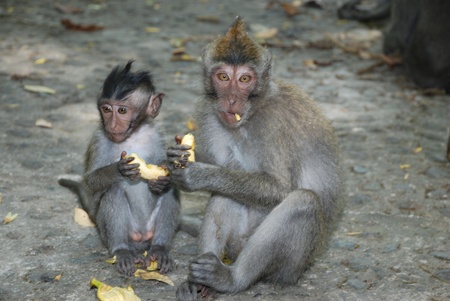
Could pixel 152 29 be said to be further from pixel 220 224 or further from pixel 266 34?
pixel 220 224

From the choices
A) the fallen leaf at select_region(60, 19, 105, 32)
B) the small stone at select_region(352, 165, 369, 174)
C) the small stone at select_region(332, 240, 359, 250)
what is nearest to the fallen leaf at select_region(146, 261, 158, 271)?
the small stone at select_region(332, 240, 359, 250)

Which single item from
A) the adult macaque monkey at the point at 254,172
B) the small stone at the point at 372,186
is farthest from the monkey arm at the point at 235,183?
the small stone at the point at 372,186

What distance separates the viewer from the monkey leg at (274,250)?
3895 mm

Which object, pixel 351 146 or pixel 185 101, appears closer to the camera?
pixel 351 146

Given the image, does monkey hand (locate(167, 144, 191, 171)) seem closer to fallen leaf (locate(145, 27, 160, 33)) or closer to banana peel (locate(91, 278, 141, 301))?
banana peel (locate(91, 278, 141, 301))

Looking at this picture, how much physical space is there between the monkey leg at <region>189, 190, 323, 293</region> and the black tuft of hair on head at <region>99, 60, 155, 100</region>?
108cm

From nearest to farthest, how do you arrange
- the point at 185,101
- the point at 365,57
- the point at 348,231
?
the point at 348,231 → the point at 185,101 → the point at 365,57

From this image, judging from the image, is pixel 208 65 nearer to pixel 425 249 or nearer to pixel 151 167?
pixel 151 167

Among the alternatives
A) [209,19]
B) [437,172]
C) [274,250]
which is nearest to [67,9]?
[209,19]

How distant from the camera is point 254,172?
4.12 meters

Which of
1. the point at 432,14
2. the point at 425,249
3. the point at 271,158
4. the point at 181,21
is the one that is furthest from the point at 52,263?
the point at 181,21

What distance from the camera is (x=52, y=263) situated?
14.1 ft

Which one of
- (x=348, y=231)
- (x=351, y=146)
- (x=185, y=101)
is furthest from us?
(x=185, y=101)

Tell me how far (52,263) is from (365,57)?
5805mm
